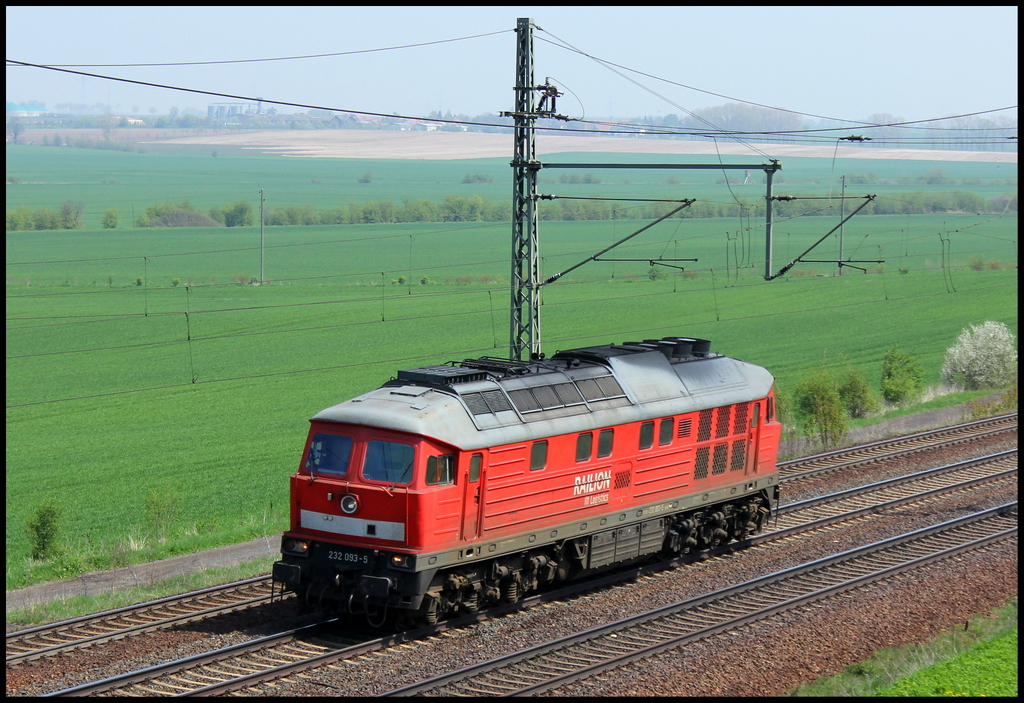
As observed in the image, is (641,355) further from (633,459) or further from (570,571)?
(570,571)

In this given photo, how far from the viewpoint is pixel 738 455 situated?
22500 mm

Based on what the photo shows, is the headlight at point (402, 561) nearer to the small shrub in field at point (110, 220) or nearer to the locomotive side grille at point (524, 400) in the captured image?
the locomotive side grille at point (524, 400)

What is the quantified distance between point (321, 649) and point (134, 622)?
362 centimetres

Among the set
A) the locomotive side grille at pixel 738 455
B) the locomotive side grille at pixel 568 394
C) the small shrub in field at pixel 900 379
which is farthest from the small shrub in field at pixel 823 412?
the locomotive side grille at pixel 568 394

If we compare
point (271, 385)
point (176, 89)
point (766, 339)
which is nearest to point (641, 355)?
point (176, 89)

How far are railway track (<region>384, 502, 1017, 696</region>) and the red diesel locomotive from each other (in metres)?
1.74

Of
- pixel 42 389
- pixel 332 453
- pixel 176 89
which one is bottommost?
pixel 42 389

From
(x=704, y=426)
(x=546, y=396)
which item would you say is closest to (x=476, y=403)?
(x=546, y=396)

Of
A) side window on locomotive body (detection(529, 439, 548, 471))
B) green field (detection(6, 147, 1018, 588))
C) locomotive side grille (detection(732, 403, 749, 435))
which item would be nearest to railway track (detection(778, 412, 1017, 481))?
locomotive side grille (detection(732, 403, 749, 435))

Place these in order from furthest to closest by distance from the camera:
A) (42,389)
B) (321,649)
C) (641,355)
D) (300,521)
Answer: (42,389)
(641,355)
(300,521)
(321,649)

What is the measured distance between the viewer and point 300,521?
57.3 ft

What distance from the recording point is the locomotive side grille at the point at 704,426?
841 inches

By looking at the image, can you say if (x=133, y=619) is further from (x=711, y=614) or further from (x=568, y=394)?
(x=711, y=614)

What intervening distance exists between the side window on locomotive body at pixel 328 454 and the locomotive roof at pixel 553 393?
34 centimetres
